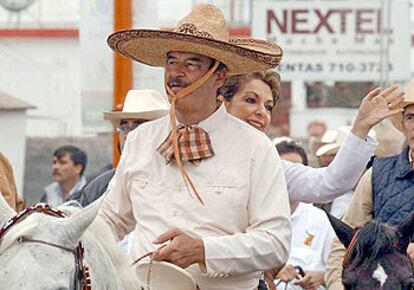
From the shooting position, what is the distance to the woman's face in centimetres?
784

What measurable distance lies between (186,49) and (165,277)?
1.08 m

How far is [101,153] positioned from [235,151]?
1627 cm

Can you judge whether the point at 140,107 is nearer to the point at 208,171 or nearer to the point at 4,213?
the point at 208,171

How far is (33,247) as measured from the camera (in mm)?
5352

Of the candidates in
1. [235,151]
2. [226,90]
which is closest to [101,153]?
[226,90]

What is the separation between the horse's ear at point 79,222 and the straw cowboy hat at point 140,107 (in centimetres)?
499

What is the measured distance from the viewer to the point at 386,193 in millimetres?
8031

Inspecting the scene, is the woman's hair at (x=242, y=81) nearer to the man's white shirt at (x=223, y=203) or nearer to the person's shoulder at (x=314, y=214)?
the man's white shirt at (x=223, y=203)

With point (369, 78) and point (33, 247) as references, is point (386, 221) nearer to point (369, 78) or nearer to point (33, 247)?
point (33, 247)

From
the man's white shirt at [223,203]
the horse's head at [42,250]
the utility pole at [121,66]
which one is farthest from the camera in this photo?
the utility pole at [121,66]

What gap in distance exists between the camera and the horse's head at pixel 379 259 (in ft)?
23.0

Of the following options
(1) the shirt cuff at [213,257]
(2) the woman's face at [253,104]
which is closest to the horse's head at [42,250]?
(1) the shirt cuff at [213,257]

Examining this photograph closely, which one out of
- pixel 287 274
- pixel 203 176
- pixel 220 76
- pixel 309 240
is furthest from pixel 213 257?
pixel 309 240

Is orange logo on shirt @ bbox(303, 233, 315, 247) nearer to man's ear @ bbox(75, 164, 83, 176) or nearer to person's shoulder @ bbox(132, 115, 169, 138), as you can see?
person's shoulder @ bbox(132, 115, 169, 138)
